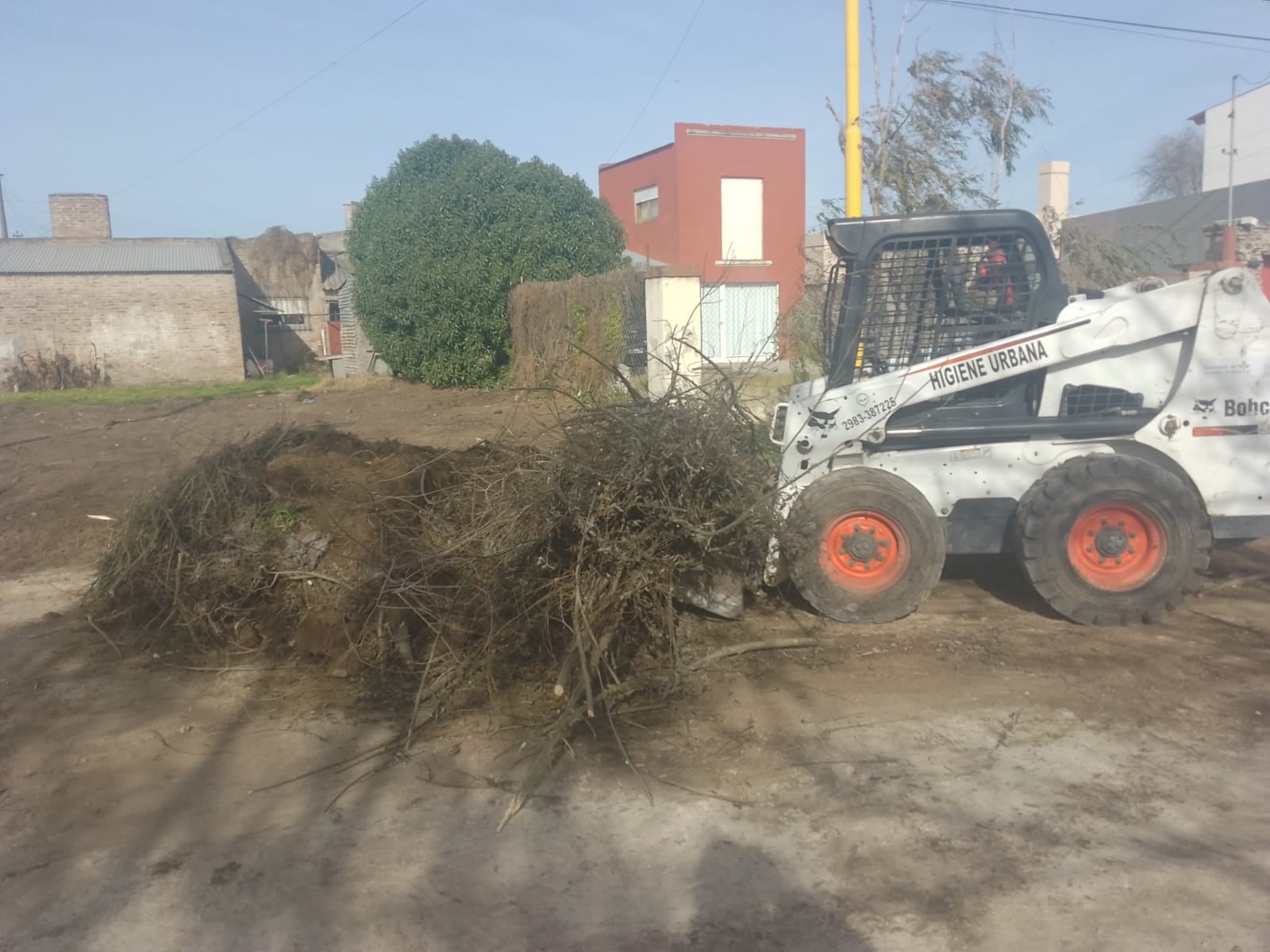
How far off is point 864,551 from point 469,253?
15.7 meters

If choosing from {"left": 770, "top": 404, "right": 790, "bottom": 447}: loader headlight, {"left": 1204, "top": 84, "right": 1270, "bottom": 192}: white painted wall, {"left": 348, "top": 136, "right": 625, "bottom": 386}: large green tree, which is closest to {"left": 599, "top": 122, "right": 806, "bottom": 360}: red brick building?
{"left": 348, "top": 136, "right": 625, "bottom": 386}: large green tree

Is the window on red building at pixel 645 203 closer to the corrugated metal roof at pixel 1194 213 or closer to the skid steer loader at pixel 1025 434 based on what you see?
the corrugated metal roof at pixel 1194 213

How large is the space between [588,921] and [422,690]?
1927 mm

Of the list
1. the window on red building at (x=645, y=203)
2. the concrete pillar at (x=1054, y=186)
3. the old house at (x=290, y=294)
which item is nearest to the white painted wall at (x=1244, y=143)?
the concrete pillar at (x=1054, y=186)

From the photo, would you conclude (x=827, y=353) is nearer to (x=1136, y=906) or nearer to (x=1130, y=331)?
(x=1130, y=331)

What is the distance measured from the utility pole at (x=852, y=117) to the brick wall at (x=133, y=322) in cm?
2291

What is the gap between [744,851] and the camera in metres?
3.87

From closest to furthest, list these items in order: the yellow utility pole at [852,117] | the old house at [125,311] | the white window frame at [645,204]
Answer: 1. the yellow utility pole at [852,117]
2. the old house at [125,311]
3. the white window frame at [645,204]

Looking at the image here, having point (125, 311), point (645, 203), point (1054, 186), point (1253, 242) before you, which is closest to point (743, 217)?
point (645, 203)

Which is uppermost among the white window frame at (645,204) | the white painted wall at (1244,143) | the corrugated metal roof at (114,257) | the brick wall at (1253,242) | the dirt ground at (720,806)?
the white painted wall at (1244,143)

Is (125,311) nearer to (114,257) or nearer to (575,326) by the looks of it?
(114,257)

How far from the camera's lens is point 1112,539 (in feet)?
19.9

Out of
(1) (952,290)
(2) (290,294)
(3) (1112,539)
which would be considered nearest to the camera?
(3) (1112,539)

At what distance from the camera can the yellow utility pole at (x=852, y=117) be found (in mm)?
10492
